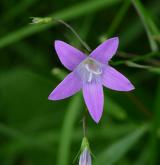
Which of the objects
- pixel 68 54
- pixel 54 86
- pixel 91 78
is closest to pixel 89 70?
pixel 91 78

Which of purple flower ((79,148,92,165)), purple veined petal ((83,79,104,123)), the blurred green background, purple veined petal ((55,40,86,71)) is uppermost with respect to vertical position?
the blurred green background

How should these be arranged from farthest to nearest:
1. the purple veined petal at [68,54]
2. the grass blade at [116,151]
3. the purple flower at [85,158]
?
the grass blade at [116,151] < the purple flower at [85,158] < the purple veined petal at [68,54]

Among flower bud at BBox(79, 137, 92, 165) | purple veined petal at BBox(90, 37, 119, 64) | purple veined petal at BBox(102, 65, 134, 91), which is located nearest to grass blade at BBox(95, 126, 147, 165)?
flower bud at BBox(79, 137, 92, 165)

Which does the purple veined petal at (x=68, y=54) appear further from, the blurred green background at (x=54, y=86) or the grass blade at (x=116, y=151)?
the blurred green background at (x=54, y=86)

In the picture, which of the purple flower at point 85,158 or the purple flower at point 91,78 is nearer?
the purple flower at point 91,78

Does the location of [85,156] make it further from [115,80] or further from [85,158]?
[115,80]

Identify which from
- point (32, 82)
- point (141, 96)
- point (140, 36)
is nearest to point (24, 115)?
point (32, 82)

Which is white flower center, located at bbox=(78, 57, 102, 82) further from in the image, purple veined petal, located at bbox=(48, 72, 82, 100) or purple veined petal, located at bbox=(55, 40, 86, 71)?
purple veined petal, located at bbox=(55, 40, 86, 71)

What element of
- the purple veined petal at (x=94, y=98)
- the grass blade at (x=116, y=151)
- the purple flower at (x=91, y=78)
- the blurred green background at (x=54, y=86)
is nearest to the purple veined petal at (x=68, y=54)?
the purple flower at (x=91, y=78)
